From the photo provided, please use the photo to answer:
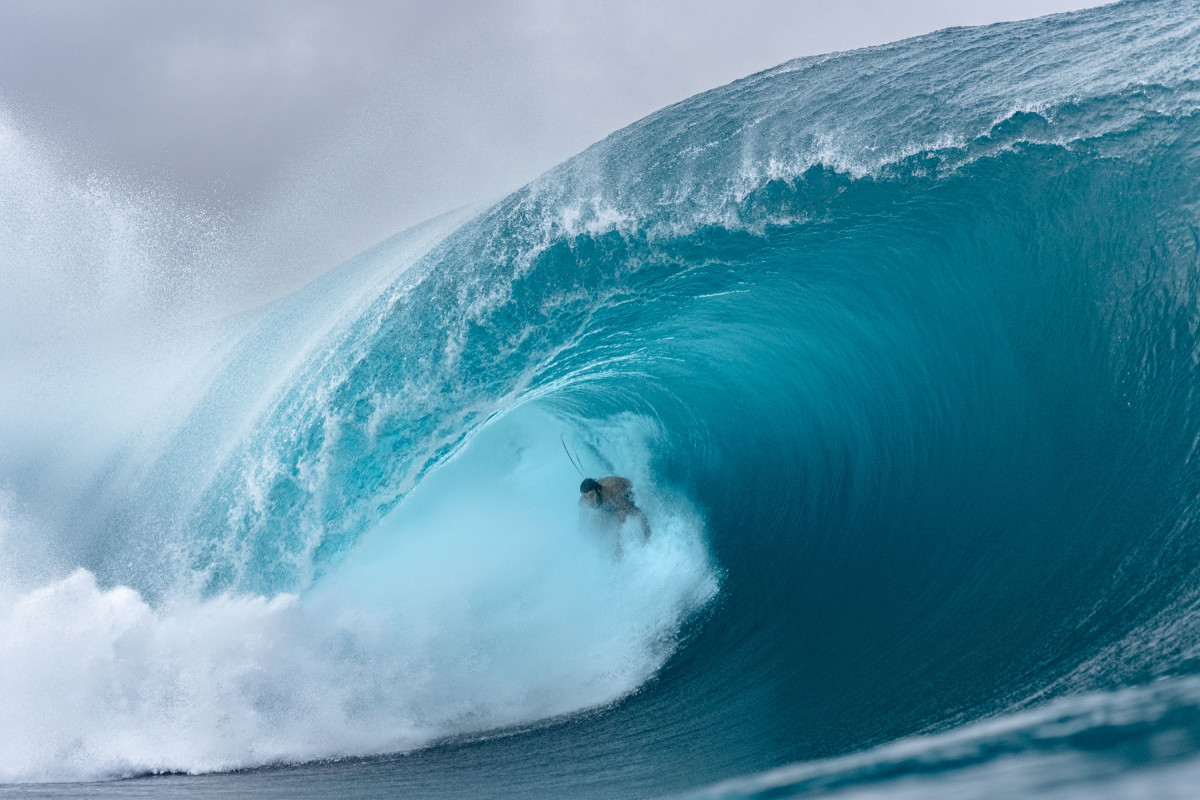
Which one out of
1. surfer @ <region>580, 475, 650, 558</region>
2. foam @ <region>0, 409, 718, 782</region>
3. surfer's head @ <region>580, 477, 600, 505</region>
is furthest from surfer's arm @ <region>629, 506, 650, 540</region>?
surfer's head @ <region>580, 477, 600, 505</region>

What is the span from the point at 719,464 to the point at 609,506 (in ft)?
4.20

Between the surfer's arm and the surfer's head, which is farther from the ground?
the surfer's head

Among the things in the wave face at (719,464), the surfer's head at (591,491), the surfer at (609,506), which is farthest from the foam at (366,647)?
the surfer's head at (591,491)

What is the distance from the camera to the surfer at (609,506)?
679cm

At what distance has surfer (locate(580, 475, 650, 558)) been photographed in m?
6.79

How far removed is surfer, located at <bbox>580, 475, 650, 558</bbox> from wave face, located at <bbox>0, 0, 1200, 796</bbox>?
→ 221 mm

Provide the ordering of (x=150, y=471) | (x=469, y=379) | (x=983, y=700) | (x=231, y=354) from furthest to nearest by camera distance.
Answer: (x=231, y=354)
(x=150, y=471)
(x=469, y=379)
(x=983, y=700)

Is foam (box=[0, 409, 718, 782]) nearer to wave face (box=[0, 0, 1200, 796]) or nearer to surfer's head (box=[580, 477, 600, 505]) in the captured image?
wave face (box=[0, 0, 1200, 796])

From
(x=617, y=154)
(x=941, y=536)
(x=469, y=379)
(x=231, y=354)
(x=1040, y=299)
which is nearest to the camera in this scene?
(x=941, y=536)

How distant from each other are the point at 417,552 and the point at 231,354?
314 inches

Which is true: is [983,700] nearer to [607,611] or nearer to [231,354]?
[607,611]

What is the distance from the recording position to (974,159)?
603 cm

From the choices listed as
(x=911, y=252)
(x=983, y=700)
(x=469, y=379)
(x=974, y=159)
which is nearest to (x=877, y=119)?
(x=974, y=159)

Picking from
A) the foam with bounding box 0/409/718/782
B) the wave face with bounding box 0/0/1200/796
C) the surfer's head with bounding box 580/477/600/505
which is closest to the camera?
the wave face with bounding box 0/0/1200/796
